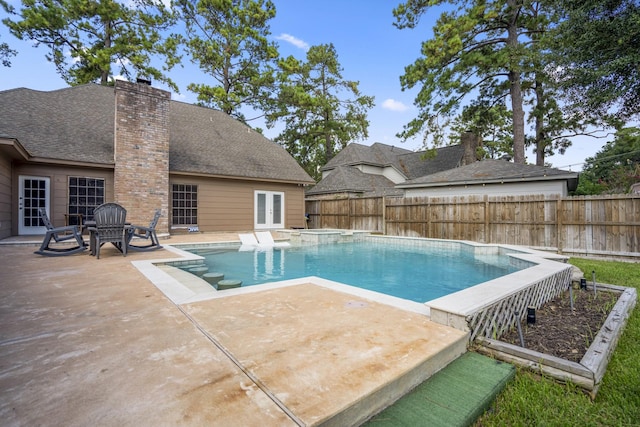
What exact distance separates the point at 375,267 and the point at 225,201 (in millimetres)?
8211

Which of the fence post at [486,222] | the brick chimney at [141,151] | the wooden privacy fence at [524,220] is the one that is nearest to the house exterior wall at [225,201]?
the brick chimney at [141,151]

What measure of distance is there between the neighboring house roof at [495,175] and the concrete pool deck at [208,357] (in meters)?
11.2

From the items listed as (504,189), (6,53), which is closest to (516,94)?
(504,189)

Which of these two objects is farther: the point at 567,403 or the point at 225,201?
the point at 225,201

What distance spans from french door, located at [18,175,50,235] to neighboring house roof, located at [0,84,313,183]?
98 centimetres

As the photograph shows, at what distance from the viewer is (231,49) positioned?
21.6m

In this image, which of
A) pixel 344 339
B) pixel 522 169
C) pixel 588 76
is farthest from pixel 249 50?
pixel 344 339

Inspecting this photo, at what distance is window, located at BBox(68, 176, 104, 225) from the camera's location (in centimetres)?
1009

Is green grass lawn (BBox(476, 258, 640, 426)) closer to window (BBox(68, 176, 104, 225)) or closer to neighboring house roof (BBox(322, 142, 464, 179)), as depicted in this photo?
window (BBox(68, 176, 104, 225))

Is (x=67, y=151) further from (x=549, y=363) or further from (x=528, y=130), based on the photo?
(x=528, y=130)

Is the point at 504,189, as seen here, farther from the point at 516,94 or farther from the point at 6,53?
the point at 6,53

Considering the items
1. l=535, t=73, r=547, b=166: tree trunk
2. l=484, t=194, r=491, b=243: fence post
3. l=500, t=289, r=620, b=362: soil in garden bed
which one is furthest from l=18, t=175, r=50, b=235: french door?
l=535, t=73, r=547, b=166: tree trunk

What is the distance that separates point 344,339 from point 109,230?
233 inches

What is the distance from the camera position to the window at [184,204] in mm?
12008
